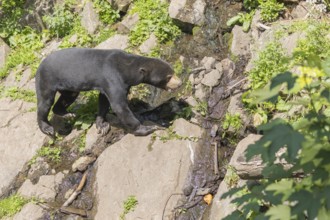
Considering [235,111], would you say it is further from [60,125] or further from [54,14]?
[54,14]

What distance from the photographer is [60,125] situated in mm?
8531

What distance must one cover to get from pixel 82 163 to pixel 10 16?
186 inches

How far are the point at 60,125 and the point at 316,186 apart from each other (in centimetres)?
628

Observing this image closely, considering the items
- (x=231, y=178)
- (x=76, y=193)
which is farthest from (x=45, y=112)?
(x=231, y=178)

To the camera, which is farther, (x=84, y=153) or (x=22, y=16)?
(x=22, y=16)

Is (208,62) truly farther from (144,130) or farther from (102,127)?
(102,127)

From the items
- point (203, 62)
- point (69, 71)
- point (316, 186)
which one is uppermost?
point (316, 186)

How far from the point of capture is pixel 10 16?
36.1 ft

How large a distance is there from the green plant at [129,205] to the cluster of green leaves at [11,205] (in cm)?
155

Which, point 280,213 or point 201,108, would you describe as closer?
point 280,213

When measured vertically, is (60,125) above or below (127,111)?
below

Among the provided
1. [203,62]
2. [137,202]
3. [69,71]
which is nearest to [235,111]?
[203,62]

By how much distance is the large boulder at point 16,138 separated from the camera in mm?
8039

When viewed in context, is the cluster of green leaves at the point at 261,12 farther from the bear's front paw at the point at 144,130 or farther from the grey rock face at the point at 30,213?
the grey rock face at the point at 30,213
